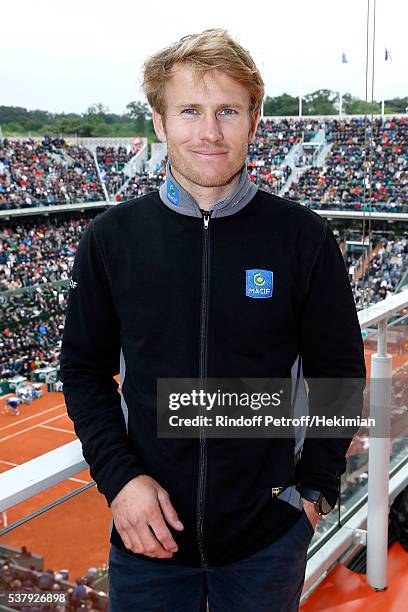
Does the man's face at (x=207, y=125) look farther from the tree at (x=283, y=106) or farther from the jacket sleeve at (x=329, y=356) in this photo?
the tree at (x=283, y=106)

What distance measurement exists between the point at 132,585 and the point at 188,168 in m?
0.44

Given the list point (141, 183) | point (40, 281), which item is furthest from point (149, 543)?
point (141, 183)

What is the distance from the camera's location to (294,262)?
0.68 m

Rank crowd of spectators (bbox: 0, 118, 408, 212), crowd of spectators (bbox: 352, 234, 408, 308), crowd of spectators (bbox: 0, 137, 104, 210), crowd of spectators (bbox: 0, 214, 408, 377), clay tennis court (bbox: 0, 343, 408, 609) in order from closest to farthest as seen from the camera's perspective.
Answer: clay tennis court (bbox: 0, 343, 408, 609) → crowd of spectators (bbox: 0, 214, 408, 377) → crowd of spectators (bbox: 352, 234, 408, 308) → crowd of spectators (bbox: 0, 118, 408, 212) → crowd of spectators (bbox: 0, 137, 104, 210)

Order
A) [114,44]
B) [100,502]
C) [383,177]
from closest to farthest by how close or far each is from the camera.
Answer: [100,502]
[383,177]
[114,44]

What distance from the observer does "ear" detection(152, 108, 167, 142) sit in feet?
2.33

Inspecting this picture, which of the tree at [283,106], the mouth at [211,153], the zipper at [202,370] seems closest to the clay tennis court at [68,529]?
the zipper at [202,370]

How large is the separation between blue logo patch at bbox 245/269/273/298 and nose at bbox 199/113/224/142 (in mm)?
140

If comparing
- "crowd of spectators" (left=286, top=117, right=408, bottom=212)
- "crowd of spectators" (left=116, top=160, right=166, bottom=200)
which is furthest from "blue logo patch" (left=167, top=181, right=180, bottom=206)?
"crowd of spectators" (left=116, top=160, right=166, bottom=200)

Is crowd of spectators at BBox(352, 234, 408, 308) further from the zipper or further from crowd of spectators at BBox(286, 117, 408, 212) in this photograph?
the zipper

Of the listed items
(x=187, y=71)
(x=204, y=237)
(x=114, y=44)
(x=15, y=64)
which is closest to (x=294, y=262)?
(x=204, y=237)

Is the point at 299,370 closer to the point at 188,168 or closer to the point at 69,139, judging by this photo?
the point at 188,168

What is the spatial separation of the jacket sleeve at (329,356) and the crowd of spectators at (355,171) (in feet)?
49.1

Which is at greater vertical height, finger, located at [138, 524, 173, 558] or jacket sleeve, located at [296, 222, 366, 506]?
jacket sleeve, located at [296, 222, 366, 506]
